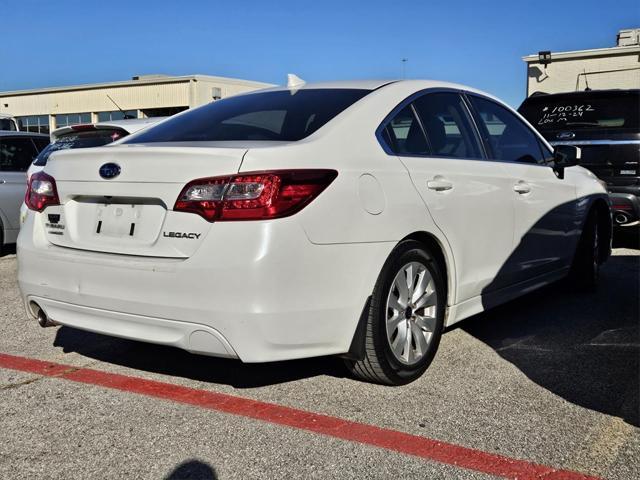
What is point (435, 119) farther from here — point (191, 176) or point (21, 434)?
point (21, 434)

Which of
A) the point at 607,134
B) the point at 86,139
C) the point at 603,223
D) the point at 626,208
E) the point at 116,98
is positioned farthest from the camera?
the point at 116,98

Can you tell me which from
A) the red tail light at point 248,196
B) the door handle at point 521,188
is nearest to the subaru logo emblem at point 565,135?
the door handle at point 521,188

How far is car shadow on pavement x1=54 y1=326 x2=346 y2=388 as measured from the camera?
375cm

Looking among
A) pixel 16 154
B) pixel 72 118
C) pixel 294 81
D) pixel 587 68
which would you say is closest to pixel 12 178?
pixel 16 154

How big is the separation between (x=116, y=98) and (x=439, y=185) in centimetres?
3702

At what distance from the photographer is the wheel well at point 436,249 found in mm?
3594

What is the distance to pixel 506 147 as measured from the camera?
468cm

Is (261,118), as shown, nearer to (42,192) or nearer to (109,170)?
(109,170)

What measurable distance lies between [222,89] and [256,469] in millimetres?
33375

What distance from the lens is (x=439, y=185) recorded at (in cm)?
371

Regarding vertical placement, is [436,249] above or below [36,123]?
below

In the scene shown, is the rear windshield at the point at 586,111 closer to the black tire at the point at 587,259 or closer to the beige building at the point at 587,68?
the black tire at the point at 587,259

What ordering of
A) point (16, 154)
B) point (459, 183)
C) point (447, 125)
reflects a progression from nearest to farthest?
point (459, 183) < point (447, 125) < point (16, 154)

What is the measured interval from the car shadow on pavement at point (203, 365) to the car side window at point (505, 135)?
70.6 inches
